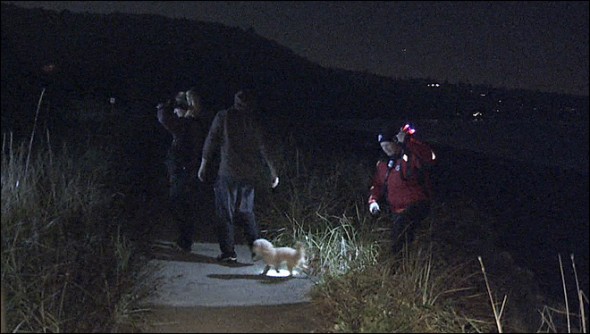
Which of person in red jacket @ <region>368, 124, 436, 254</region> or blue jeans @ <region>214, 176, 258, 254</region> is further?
blue jeans @ <region>214, 176, 258, 254</region>

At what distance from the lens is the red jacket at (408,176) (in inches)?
320

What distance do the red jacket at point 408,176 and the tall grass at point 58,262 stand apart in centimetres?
249

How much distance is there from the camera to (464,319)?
698 centimetres

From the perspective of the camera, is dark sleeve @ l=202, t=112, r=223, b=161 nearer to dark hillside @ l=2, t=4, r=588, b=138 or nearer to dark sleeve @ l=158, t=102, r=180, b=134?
dark sleeve @ l=158, t=102, r=180, b=134

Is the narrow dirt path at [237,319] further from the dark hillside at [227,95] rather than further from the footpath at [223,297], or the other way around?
the dark hillside at [227,95]

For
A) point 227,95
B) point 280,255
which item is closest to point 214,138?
point 280,255

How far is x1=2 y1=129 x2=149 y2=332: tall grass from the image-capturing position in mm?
6457

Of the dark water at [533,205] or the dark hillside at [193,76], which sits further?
the dark hillside at [193,76]

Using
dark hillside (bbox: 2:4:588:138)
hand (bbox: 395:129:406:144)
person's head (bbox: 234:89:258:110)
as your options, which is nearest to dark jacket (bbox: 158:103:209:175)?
person's head (bbox: 234:89:258:110)

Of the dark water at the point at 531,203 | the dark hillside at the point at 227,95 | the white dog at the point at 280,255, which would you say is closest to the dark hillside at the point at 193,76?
the dark hillside at the point at 227,95

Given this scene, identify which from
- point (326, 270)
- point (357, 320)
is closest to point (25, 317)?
point (357, 320)

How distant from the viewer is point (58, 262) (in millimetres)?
7086

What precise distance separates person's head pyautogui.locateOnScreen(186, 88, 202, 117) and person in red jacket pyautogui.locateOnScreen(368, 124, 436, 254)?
2.20m

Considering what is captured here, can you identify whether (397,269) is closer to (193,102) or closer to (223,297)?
(223,297)
